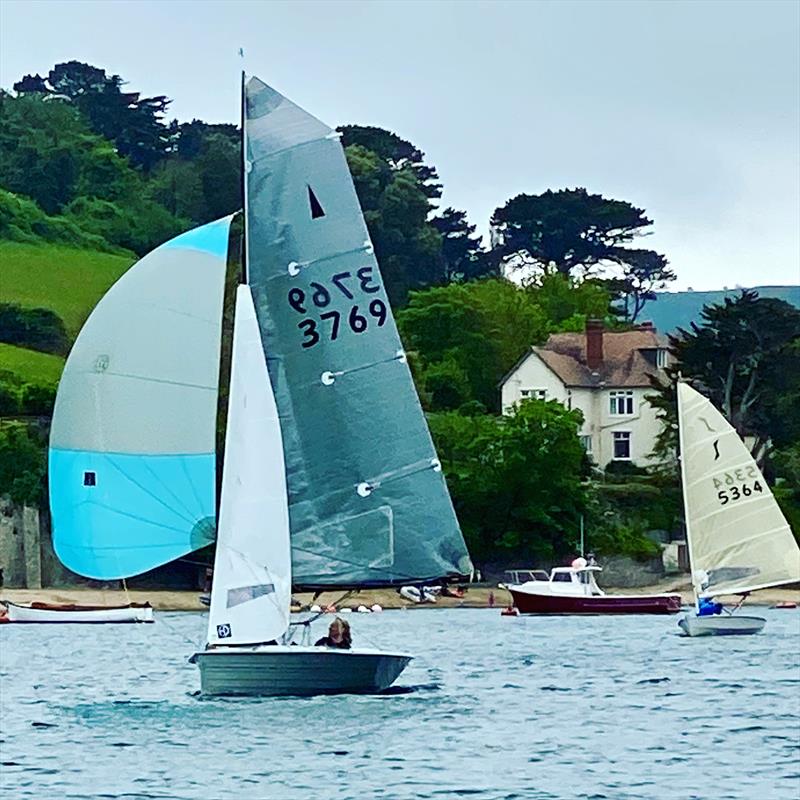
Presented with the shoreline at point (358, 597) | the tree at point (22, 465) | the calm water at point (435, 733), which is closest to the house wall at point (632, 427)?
the shoreline at point (358, 597)

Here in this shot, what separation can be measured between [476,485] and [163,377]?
56.5 m

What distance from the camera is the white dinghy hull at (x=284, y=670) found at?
32.7 meters

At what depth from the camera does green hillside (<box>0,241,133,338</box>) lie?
112 m

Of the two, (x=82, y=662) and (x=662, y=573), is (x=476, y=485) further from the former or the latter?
(x=82, y=662)

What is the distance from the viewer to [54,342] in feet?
349

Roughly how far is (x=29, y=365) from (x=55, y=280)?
20.7 m

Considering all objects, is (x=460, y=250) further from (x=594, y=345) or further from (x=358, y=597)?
(x=358, y=597)

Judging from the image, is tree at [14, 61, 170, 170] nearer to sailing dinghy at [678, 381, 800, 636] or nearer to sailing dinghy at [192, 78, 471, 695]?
sailing dinghy at [678, 381, 800, 636]

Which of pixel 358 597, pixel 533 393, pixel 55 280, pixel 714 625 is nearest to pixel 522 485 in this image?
pixel 358 597

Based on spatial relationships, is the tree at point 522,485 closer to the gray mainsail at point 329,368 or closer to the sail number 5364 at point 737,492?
the sail number 5364 at point 737,492

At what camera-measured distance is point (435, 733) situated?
108 ft

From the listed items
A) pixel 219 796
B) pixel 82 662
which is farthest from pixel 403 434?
pixel 82 662

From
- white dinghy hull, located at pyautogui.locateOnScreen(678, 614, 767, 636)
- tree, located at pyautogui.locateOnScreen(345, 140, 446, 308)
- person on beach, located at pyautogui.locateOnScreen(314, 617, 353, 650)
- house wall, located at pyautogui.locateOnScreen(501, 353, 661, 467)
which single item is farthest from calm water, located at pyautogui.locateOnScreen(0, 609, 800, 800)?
tree, located at pyautogui.locateOnScreen(345, 140, 446, 308)

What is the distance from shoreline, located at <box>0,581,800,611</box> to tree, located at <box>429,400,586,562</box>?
251 cm
